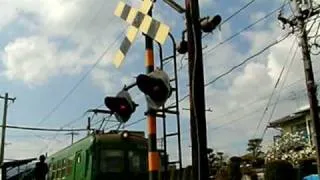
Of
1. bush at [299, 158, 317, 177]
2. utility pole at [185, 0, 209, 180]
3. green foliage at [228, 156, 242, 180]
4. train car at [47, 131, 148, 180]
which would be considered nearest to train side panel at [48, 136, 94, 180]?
train car at [47, 131, 148, 180]

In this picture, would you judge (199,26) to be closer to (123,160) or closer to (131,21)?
(131,21)

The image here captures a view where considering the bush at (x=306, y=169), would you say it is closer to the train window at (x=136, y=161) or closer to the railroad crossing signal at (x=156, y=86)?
the train window at (x=136, y=161)

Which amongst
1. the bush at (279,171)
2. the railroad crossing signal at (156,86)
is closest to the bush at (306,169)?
the bush at (279,171)

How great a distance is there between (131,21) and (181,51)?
94 centimetres

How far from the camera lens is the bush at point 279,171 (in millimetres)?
22062

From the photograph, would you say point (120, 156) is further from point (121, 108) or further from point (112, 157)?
point (121, 108)

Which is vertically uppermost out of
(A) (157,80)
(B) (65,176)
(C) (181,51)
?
(C) (181,51)

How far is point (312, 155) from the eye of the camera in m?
32.2

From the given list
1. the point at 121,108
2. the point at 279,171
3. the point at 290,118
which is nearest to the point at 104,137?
the point at 121,108

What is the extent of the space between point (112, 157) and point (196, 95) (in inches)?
349

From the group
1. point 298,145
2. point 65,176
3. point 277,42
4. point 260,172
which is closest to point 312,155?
point 298,145

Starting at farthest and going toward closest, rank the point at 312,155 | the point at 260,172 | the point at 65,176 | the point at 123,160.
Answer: the point at 312,155 → the point at 260,172 → the point at 65,176 → the point at 123,160

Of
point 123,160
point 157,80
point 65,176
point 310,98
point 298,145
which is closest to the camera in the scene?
point 157,80

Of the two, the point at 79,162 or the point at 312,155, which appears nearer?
the point at 79,162
